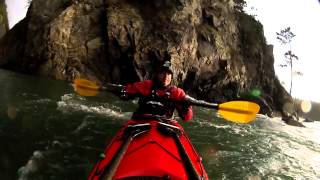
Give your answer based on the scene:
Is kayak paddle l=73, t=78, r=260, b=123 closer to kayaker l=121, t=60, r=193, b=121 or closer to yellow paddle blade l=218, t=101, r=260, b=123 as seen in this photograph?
yellow paddle blade l=218, t=101, r=260, b=123

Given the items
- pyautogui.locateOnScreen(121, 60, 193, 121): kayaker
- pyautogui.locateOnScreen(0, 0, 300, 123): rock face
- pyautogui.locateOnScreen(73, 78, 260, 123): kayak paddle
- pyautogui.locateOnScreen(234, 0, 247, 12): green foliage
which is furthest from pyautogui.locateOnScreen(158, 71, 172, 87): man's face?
pyautogui.locateOnScreen(234, 0, 247, 12): green foliage

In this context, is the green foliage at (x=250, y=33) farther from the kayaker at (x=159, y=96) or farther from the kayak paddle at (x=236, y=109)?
the kayaker at (x=159, y=96)

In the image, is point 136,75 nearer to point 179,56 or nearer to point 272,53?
point 179,56

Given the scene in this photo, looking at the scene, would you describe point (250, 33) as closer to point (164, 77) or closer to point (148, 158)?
point (164, 77)

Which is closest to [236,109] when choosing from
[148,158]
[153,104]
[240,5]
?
[153,104]

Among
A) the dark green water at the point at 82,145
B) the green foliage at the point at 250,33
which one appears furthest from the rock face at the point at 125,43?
the dark green water at the point at 82,145
